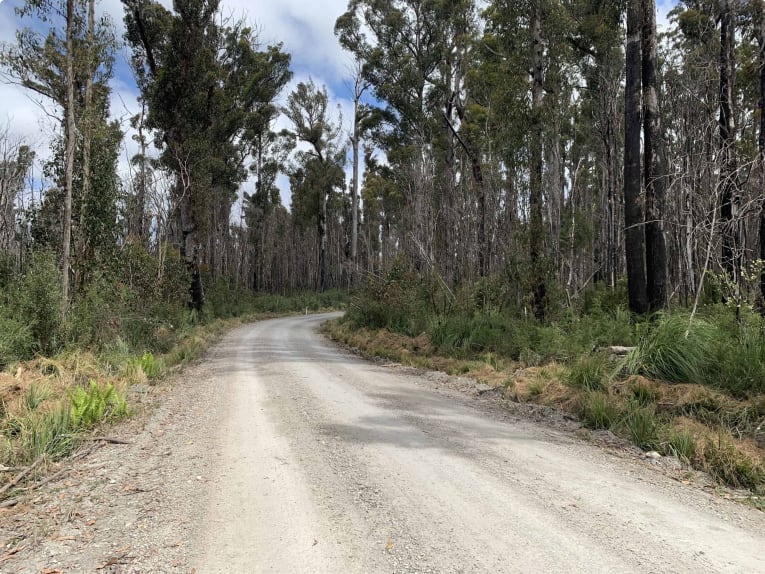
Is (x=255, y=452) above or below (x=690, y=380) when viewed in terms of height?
below

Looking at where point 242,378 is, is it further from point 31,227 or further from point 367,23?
point 367,23

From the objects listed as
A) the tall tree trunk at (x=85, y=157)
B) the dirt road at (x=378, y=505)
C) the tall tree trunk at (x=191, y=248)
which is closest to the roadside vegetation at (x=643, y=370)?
the dirt road at (x=378, y=505)

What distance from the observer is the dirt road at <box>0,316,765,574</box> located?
2.67 meters

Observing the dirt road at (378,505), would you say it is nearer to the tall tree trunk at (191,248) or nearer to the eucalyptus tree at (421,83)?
the eucalyptus tree at (421,83)

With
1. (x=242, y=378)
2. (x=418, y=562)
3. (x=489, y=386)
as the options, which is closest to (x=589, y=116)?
(x=489, y=386)

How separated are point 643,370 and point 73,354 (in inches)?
396

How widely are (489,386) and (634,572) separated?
580 centimetres

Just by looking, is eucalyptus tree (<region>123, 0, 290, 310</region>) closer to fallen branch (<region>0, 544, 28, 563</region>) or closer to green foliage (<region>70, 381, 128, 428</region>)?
green foliage (<region>70, 381, 128, 428</region>)

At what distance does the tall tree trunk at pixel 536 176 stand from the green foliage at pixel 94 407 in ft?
32.1

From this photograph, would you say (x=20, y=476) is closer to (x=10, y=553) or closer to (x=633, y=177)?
(x=10, y=553)

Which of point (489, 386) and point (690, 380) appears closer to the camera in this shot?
point (690, 380)

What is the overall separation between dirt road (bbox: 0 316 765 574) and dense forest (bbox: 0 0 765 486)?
4.66 feet

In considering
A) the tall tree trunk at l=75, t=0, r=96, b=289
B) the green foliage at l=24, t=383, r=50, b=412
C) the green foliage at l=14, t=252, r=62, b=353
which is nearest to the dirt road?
the green foliage at l=24, t=383, r=50, b=412

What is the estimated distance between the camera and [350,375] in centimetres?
935
